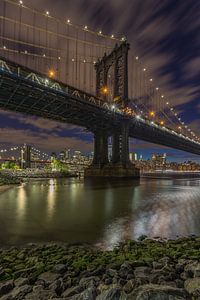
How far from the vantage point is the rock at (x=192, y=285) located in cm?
436

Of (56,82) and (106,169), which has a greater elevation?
(56,82)

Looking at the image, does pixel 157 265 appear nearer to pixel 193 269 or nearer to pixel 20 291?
pixel 193 269

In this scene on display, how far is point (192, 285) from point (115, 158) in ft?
198

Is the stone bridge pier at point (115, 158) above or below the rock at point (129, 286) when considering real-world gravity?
above

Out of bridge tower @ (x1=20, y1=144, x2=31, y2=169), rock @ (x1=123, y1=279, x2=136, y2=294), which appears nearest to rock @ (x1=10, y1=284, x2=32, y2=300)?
rock @ (x1=123, y1=279, x2=136, y2=294)

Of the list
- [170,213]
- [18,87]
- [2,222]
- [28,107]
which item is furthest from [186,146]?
[2,222]

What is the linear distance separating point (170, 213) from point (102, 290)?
491 inches

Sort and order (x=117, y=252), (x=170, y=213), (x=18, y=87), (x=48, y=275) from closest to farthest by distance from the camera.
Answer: (x=48, y=275)
(x=117, y=252)
(x=170, y=213)
(x=18, y=87)

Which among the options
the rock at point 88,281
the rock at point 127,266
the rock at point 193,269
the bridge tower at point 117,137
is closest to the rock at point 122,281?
the rock at point 88,281

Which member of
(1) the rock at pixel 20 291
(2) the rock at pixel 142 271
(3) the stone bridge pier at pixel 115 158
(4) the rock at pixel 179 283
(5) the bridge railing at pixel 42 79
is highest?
(5) the bridge railing at pixel 42 79

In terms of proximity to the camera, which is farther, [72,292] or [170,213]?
[170,213]

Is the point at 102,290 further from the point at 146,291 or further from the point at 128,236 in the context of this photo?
the point at 128,236

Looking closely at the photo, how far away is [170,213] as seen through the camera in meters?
16.0

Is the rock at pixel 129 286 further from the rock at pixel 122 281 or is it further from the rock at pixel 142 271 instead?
the rock at pixel 142 271
